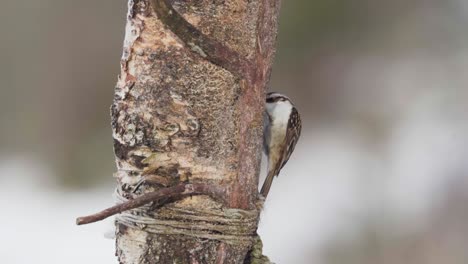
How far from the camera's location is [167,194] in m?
1.52

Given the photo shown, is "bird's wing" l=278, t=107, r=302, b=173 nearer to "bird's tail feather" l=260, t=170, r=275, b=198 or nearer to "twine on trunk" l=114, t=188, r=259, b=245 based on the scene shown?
"bird's tail feather" l=260, t=170, r=275, b=198

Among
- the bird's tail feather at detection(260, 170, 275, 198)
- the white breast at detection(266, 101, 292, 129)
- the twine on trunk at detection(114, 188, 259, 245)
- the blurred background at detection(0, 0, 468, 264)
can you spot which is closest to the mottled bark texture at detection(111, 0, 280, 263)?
the twine on trunk at detection(114, 188, 259, 245)

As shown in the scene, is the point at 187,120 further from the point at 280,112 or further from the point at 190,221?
the point at 280,112

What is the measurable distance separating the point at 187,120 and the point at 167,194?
140 millimetres

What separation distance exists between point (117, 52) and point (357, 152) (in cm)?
243

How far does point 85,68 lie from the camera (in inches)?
335

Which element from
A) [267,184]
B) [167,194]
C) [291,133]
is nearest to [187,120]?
[167,194]

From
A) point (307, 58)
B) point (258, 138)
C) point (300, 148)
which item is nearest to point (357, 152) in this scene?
point (300, 148)

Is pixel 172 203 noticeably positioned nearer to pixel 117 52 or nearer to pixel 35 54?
pixel 117 52

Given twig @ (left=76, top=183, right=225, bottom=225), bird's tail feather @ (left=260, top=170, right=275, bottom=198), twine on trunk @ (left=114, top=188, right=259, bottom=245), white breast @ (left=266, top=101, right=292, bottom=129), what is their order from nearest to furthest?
twig @ (left=76, top=183, right=225, bottom=225) < twine on trunk @ (left=114, top=188, right=259, bottom=245) < bird's tail feather @ (left=260, top=170, right=275, bottom=198) < white breast @ (left=266, top=101, right=292, bottom=129)

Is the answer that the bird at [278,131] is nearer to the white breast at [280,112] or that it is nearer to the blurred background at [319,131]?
the white breast at [280,112]

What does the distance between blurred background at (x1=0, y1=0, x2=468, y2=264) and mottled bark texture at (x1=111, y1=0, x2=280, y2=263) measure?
3661 millimetres

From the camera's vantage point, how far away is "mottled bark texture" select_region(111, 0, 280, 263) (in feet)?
5.12

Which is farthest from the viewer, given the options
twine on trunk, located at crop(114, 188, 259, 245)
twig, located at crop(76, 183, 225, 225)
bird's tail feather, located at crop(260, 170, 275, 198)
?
bird's tail feather, located at crop(260, 170, 275, 198)
